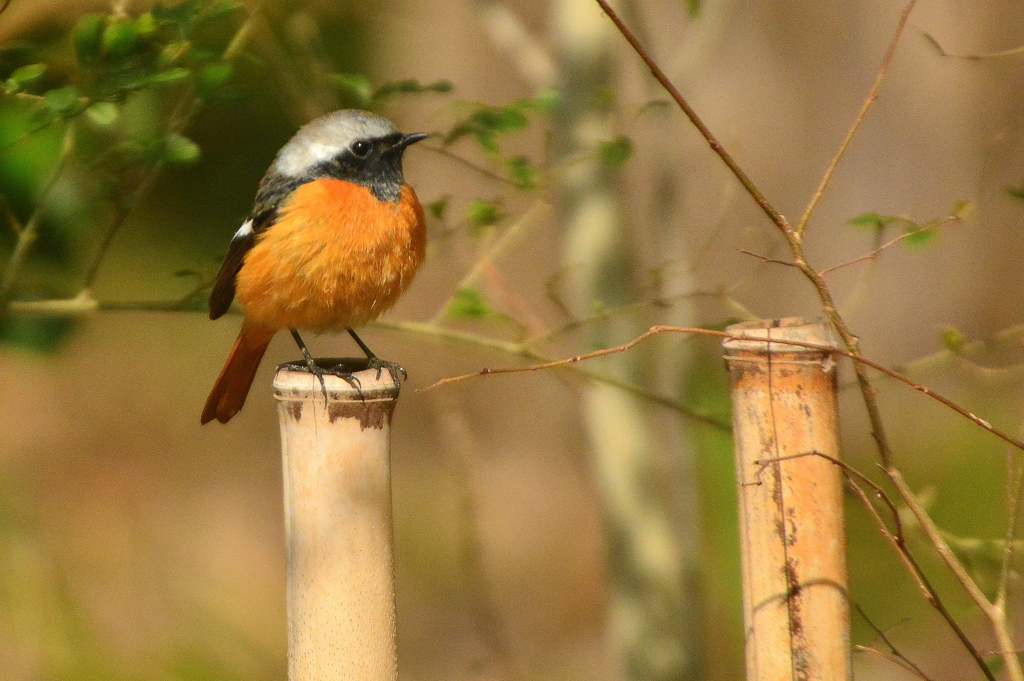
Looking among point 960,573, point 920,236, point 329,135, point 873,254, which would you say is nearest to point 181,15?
point 329,135

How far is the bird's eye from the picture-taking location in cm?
281

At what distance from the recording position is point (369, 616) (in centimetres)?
178

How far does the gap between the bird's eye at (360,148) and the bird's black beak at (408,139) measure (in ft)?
0.24

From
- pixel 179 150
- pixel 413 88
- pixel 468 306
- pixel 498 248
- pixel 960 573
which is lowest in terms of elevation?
pixel 960 573

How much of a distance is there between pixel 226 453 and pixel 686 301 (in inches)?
145

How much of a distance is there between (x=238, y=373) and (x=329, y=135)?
2.39 ft

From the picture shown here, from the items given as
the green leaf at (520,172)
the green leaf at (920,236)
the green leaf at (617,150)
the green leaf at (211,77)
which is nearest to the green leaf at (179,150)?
the green leaf at (211,77)

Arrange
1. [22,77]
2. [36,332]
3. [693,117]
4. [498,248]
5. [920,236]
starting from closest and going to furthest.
→ [693,117] → [22,77] → [920,236] → [498,248] → [36,332]

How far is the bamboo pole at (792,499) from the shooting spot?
5.68 ft

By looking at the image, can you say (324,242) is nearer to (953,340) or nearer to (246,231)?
(246,231)

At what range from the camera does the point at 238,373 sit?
2.94m

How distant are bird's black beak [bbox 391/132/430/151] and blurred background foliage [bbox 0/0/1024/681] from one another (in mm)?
64

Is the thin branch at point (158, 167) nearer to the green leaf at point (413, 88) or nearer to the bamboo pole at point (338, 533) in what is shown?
the green leaf at point (413, 88)

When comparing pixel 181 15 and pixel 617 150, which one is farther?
pixel 617 150
